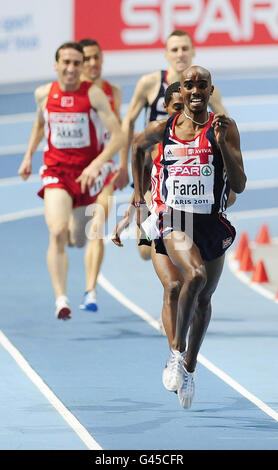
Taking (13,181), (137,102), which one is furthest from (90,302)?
(13,181)

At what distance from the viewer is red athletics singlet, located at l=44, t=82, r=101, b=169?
1261 centimetres

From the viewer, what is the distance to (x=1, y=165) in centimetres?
2034

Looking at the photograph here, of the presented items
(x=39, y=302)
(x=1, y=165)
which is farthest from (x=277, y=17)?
(x=39, y=302)

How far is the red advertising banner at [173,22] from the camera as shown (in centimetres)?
2150

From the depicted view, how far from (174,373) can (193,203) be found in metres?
1.06

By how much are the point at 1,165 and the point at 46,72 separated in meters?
1.77

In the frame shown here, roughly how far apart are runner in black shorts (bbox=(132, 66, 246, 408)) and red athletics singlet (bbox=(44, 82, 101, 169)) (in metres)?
3.38

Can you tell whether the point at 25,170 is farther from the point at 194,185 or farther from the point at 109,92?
the point at 194,185

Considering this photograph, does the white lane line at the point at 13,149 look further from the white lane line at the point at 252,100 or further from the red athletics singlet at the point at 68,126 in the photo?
the red athletics singlet at the point at 68,126

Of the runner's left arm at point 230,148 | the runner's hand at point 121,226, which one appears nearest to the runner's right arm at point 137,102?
the runner's hand at point 121,226

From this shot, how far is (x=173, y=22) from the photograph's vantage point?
72.2 feet

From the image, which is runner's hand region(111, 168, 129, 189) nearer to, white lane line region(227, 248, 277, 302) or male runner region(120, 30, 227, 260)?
male runner region(120, 30, 227, 260)
